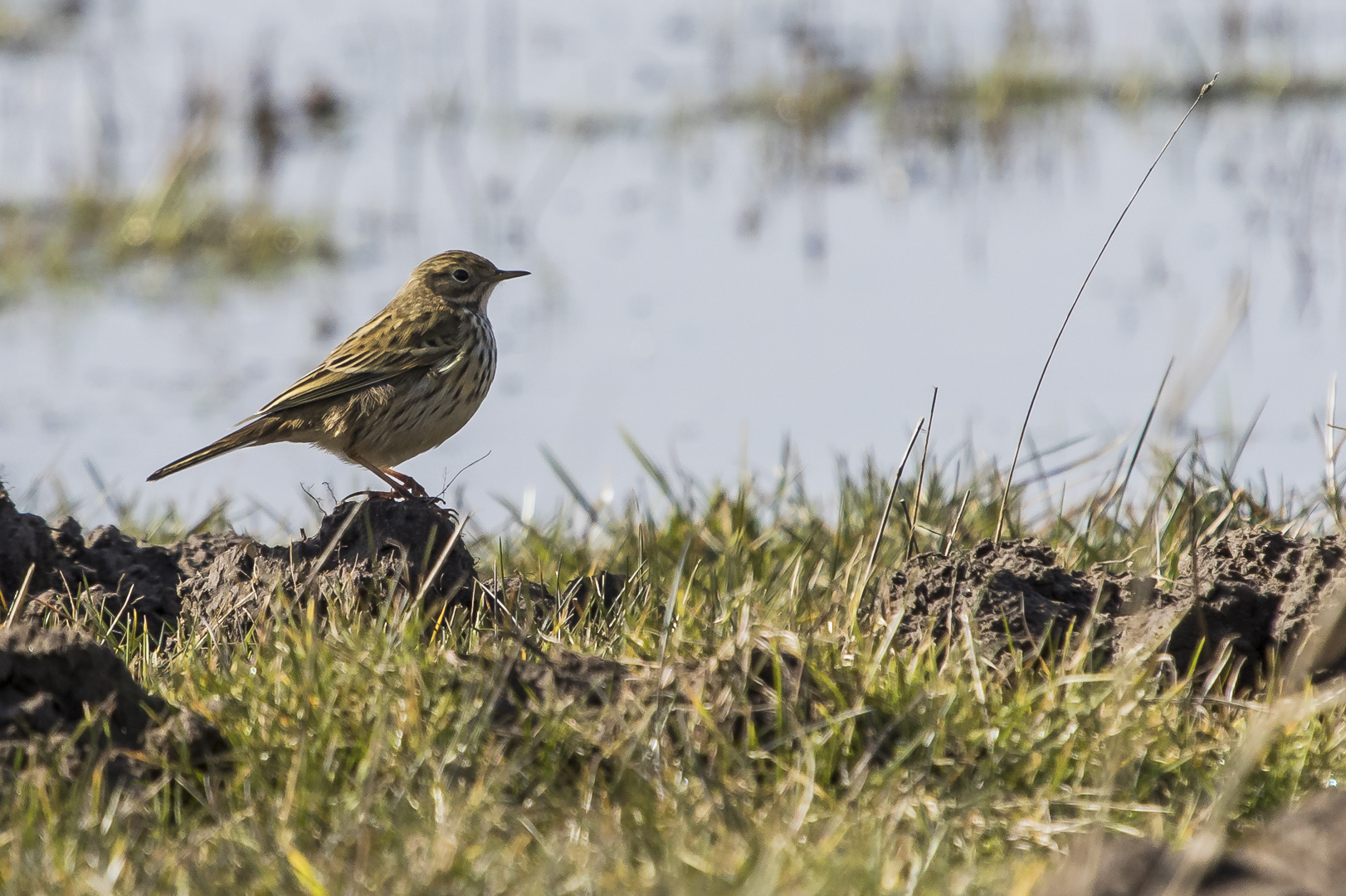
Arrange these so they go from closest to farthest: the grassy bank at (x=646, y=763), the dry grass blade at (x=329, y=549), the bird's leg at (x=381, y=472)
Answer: the grassy bank at (x=646, y=763), the dry grass blade at (x=329, y=549), the bird's leg at (x=381, y=472)

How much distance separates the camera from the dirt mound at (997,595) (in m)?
4.50

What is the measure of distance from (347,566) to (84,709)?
3.51 feet

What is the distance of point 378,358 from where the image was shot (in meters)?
6.59

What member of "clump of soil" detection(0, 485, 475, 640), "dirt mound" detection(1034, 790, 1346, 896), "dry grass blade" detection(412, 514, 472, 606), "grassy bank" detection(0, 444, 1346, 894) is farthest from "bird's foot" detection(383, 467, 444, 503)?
"dirt mound" detection(1034, 790, 1346, 896)

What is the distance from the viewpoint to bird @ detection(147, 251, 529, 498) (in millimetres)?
6465

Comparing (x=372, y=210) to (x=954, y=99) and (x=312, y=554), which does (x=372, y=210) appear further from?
(x=312, y=554)

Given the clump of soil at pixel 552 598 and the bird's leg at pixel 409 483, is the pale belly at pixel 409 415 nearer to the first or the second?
the bird's leg at pixel 409 483

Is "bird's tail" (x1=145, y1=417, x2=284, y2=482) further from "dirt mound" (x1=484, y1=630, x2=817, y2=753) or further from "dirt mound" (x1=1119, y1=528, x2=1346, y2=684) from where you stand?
"dirt mound" (x1=1119, y1=528, x2=1346, y2=684)

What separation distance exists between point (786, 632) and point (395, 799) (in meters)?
1.10

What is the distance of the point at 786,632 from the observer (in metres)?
4.22

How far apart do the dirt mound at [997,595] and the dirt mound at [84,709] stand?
1.86m

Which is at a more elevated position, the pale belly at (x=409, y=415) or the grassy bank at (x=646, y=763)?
the pale belly at (x=409, y=415)

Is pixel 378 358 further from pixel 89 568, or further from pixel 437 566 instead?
pixel 437 566

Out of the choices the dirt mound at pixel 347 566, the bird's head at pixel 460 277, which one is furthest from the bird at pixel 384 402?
the dirt mound at pixel 347 566
